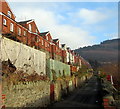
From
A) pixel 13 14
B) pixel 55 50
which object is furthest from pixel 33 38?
pixel 55 50

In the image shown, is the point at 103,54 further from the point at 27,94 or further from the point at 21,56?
the point at 27,94

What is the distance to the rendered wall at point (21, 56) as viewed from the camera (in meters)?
8.28

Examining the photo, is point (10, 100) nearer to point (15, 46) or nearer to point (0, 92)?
point (0, 92)

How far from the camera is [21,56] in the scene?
10.4 metres

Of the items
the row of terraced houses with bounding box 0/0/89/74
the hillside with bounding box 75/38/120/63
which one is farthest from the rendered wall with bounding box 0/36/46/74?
the hillside with bounding box 75/38/120/63

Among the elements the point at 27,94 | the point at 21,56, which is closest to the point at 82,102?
the point at 27,94

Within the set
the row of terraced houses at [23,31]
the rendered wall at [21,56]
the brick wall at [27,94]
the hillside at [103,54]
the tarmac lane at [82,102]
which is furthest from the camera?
the hillside at [103,54]

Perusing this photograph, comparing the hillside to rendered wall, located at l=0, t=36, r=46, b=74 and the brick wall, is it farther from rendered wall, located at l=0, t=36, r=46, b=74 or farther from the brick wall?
the brick wall

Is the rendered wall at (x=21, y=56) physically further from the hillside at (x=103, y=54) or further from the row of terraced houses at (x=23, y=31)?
the hillside at (x=103, y=54)

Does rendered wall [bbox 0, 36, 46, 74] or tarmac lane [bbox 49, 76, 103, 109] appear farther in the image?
tarmac lane [bbox 49, 76, 103, 109]

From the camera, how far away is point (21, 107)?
8.24 metres

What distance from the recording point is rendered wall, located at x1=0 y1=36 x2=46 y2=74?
8276 mm

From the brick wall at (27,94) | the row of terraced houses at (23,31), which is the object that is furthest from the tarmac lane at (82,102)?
the row of terraced houses at (23,31)

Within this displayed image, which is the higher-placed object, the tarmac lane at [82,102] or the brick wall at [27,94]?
the brick wall at [27,94]
